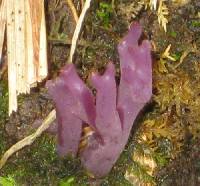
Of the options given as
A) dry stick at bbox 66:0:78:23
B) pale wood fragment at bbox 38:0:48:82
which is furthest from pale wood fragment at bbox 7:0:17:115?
dry stick at bbox 66:0:78:23

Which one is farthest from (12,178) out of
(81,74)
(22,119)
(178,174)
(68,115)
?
(178,174)

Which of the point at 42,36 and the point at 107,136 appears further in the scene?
the point at 42,36

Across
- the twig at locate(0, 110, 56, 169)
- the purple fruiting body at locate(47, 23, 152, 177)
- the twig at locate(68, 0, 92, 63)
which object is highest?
the twig at locate(68, 0, 92, 63)

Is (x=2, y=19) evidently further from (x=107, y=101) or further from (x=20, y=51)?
(x=107, y=101)

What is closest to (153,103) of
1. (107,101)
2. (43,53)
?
(107,101)

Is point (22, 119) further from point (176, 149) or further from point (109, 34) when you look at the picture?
point (176, 149)

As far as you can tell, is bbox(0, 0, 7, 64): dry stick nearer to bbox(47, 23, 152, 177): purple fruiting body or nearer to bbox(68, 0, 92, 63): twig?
bbox(68, 0, 92, 63): twig

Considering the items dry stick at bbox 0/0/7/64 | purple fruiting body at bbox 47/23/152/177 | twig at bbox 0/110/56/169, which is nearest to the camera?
purple fruiting body at bbox 47/23/152/177
